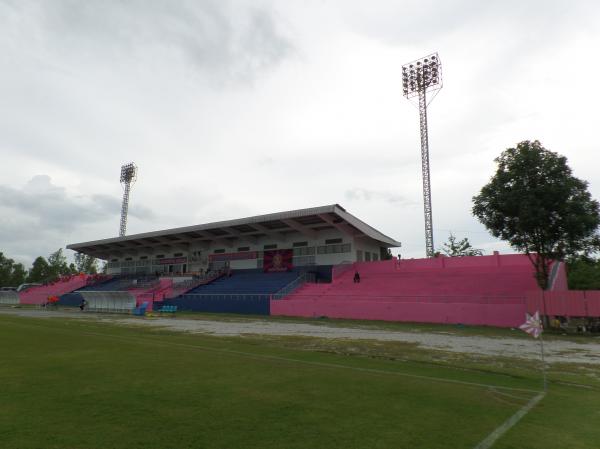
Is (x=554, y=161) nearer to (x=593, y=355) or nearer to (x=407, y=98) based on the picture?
(x=593, y=355)

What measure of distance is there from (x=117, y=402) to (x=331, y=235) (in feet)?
115

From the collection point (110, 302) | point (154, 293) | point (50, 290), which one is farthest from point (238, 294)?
point (50, 290)

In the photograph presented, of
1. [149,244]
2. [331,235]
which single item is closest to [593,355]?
[331,235]

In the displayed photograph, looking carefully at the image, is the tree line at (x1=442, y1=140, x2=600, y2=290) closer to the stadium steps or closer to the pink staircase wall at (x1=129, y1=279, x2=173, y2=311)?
the stadium steps

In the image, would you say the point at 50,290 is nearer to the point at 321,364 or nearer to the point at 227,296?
the point at 227,296

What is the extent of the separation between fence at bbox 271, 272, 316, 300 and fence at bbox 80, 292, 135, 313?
42.3 feet

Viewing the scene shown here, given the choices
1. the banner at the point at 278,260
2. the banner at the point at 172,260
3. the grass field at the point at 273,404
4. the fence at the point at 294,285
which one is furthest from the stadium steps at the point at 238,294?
the grass field at the point at 273,404

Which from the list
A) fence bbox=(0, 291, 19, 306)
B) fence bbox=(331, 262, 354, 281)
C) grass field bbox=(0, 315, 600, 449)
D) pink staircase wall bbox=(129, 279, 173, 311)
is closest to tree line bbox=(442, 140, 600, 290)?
grass field bbox=(0, 315, 600, 449)

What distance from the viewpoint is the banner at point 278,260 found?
42344mm

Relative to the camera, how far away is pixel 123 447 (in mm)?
3949

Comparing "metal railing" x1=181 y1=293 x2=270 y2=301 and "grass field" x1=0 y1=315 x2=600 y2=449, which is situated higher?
"metal railing" x1=181 y1=293 x2=270 y2=301

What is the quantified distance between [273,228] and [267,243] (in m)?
2.89

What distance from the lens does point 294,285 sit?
34.9 metres

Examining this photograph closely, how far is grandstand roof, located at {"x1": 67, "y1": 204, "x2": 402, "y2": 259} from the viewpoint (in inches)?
1446
